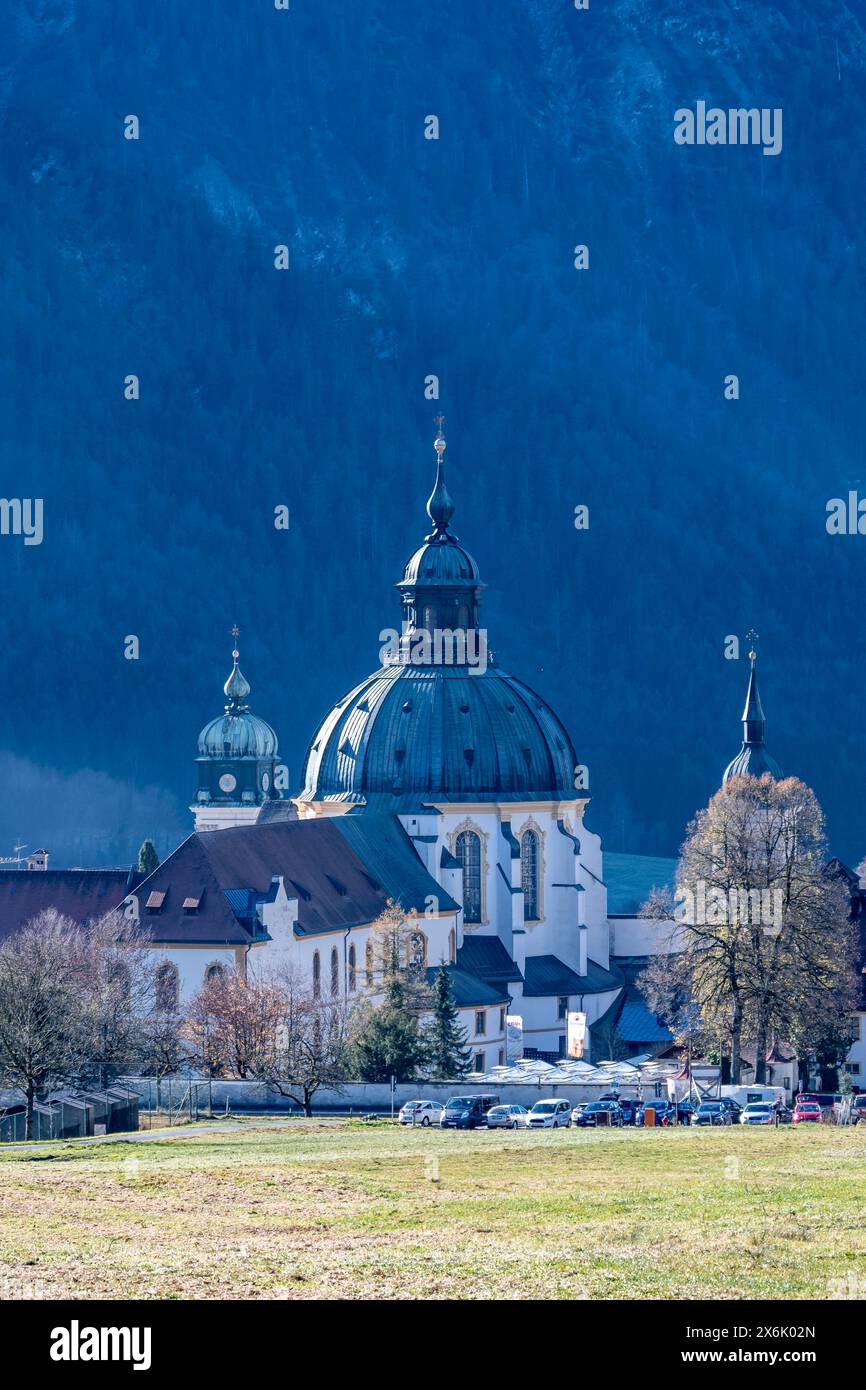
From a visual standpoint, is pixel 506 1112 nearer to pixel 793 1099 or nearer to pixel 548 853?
pixel 793 1099

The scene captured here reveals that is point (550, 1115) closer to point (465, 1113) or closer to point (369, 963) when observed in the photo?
point (465, 1113)

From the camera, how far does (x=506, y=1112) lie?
83438mm

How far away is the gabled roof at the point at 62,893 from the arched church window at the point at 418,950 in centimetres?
1076

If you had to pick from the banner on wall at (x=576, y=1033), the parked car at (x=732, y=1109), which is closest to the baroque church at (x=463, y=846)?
the banner on wall at (x=576, y=1033)

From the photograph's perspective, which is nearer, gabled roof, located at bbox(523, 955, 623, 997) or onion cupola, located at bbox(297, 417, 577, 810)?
gabled roof, located at bbox(523, 955, 623, 997)

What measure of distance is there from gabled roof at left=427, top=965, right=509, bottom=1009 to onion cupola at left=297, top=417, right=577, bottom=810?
1058 centimetres

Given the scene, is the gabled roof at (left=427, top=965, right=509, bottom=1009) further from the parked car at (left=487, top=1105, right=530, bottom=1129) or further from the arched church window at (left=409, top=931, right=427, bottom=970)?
the parked car at (left=487, top=1105, right=530, bottom=1129)

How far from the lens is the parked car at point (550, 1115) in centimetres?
8194

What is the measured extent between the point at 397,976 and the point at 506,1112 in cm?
2285

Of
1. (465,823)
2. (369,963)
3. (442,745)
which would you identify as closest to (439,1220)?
(369,963)

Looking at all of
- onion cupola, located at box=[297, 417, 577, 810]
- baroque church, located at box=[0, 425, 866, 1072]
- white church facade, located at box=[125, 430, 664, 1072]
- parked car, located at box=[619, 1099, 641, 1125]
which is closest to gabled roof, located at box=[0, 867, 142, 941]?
baroque church, located at box=[0, 425, 866, 1072]

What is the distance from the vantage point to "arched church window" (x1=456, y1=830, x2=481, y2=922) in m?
131

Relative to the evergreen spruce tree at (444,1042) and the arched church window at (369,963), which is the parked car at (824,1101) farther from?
the arched church window at (369,963)
